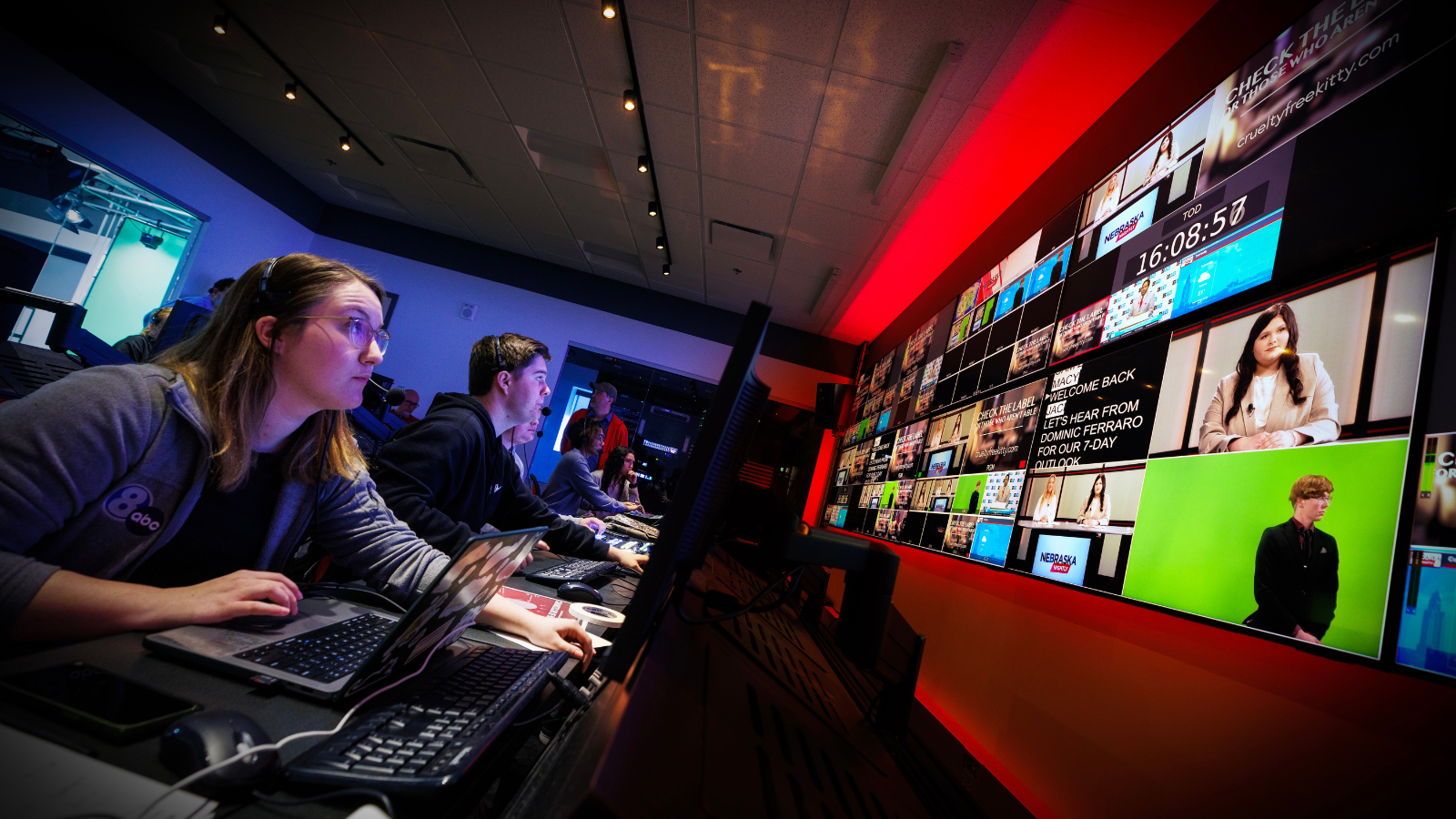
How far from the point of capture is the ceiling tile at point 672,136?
3631 millimetres

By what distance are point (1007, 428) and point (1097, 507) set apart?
77 centimetres

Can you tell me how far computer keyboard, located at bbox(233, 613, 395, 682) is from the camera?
72cm

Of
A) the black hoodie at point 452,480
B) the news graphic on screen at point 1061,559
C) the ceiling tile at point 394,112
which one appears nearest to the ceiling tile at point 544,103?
the ceiling tile at point 394,112

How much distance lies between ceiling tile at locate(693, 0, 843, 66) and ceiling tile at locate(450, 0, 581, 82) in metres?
0.83

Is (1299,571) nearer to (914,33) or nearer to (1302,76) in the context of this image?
(1302,76)

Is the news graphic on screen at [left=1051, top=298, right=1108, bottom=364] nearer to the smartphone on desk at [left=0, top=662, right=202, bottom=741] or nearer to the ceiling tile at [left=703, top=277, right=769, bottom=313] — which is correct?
the smartphone on desk at [left=0, top=662, right=202, bottom=741]

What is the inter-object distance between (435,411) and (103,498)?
3.71ft

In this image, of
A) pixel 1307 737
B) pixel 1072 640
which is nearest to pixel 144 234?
pixel 1072 640

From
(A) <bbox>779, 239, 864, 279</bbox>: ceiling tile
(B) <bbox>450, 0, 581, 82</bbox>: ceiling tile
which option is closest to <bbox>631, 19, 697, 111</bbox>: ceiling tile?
(B) <bbox>450, 0, 581, 82</bbox>: ceiling tile

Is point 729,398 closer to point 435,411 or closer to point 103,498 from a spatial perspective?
point 103,498

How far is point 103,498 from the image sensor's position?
2.96 ft

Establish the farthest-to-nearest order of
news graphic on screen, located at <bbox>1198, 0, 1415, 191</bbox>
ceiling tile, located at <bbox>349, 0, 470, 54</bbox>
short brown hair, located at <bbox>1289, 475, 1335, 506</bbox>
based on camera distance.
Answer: ceiling tile, located at <bbox>349, 0, 470, 54</bbox>, news graphic on screen, located at <bbox>1198, 0, 1415, 191</bbox>, short brown hair, located at <bbox>1289, 475, 1335, 506</bbox>

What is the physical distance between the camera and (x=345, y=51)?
3816mm

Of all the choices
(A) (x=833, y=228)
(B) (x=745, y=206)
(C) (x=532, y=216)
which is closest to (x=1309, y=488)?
(A) (x=833, y=228)
